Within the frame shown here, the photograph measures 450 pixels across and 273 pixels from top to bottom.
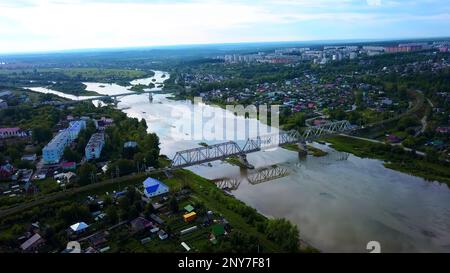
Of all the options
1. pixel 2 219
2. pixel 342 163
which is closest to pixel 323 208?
pixel 342 163

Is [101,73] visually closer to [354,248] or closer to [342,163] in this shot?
[342,163]

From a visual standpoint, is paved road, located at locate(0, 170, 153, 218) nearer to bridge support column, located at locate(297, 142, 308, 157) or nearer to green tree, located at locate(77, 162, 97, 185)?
green tree, located at locate(77, 162, 97, 185)

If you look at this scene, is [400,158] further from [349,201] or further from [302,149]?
[349,201]

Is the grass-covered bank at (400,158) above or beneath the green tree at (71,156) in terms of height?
beneath

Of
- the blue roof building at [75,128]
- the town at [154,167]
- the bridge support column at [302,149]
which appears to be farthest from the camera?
the blue roof building at [75,128]

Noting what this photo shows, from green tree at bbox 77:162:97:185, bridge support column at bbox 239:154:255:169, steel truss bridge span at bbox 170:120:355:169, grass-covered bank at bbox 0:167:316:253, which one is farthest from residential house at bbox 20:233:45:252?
bridge support column at bbox 239:154:255:169

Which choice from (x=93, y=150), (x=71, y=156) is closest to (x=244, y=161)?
(x=93, y=150)

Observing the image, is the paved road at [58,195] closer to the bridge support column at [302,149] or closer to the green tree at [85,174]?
the green tree at [85,174]

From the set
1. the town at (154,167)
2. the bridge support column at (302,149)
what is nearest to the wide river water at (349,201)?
the bridge support column at (302,149)
